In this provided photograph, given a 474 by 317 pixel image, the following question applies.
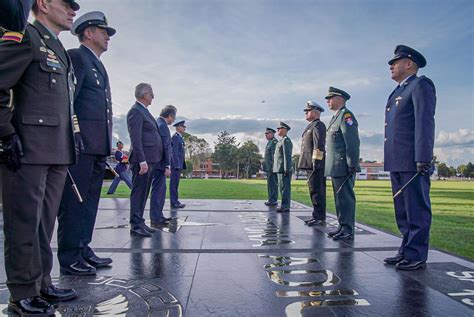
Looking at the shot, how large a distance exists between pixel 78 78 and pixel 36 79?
1.07 m

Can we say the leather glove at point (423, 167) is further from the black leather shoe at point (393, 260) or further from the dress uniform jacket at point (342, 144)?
the dress uniform jacket at point (342, 144)

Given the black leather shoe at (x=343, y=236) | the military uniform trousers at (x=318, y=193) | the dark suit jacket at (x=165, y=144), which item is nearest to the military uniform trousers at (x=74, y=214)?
the dark suit jacket at (x=165, y=144)

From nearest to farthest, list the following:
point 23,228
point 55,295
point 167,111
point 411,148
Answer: point 23,228, point 55,295, point 411,148, point 167,111

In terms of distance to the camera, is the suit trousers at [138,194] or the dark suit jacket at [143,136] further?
the suit trousers at [138,194]

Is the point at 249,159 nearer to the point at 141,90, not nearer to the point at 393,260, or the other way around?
the point at 141,90

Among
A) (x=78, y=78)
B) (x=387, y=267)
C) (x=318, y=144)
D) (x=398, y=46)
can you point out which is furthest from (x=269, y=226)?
(x=78, y=78)

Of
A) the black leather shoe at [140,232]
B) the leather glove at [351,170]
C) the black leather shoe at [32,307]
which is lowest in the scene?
the black leather shoe at [140,232]

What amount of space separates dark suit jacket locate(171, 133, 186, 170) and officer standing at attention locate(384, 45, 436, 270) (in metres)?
6.28

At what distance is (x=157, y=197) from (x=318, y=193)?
3187 mm

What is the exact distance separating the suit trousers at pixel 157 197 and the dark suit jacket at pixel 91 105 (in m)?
3.06

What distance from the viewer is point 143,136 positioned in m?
5.82

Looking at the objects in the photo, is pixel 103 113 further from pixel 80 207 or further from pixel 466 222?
pixel 466 222

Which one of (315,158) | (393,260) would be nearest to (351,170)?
(315,158)

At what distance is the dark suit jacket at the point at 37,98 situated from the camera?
226 centimetres
